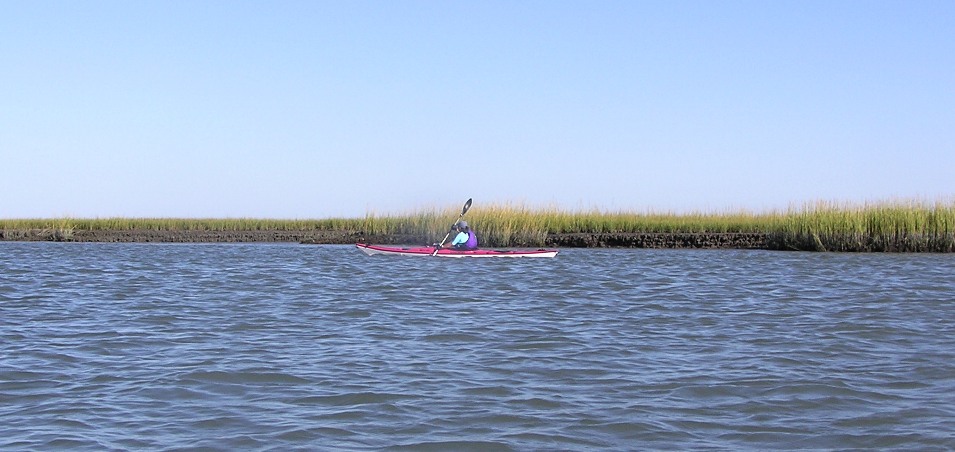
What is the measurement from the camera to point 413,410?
528 centimetres

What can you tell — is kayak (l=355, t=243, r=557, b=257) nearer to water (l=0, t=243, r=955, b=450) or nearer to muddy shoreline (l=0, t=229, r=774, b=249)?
water (l=0, t=243, r=955, b=450)

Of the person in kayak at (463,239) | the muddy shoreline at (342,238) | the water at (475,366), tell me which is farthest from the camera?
the muddy shoreline at (342,238)

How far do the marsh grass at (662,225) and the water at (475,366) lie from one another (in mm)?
9402

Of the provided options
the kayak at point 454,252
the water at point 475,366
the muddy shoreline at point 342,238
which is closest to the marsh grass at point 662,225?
the muddy shoreline at point 342,238

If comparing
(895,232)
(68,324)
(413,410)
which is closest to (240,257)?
(68,324)

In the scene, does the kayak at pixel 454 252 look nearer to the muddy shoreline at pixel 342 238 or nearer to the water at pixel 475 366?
the water at pixel 475 366

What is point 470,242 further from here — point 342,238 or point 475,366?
point 342,238

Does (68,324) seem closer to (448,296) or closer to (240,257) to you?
(448,296)

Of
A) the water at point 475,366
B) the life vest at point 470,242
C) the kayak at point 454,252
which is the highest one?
the life vest at point 470,242

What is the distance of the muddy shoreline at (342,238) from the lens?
28094mm

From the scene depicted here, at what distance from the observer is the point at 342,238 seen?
32219 millimetres

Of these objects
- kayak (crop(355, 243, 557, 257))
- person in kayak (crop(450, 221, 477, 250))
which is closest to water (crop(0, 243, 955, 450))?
kayak (crop(355, 243, 557, 257))

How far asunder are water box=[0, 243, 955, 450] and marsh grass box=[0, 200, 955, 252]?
30.8ft

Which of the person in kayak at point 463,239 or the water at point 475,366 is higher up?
the person in kayak at point 463,239
